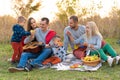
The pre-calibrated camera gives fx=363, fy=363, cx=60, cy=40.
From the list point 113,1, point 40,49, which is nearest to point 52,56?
point 40,49

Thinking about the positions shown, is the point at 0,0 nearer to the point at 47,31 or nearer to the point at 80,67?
the point at 47,31

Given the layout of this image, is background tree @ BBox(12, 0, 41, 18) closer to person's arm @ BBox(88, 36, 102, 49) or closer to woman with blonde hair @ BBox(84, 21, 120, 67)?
woman with blonde hair @ BBox(84, 21, 120, 67)

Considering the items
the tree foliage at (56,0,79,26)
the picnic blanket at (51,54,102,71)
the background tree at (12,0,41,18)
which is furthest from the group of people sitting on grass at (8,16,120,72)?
the background tree at (12,0,41,18)

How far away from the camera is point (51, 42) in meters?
7.45

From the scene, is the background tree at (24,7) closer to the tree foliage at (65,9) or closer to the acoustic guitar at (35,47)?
the tree foliage at (65,9)

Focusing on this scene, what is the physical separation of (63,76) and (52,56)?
1.20 meters

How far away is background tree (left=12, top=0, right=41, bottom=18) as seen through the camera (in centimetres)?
1427

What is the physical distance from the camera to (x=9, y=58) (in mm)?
8289

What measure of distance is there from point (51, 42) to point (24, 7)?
727 cm

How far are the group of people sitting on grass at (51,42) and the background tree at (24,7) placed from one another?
6572 mm

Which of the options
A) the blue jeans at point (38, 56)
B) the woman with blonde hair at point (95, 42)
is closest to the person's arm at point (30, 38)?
the blue jeans at point (38, 56)

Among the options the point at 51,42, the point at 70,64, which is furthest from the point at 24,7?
the point at 70,64

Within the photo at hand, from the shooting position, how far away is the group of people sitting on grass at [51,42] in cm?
712

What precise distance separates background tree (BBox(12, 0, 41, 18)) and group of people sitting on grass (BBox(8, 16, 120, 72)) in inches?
259
